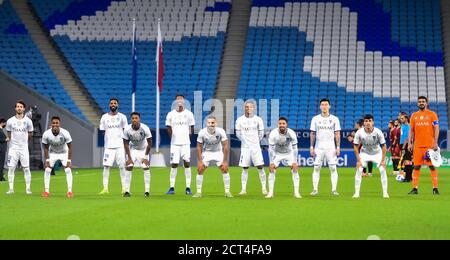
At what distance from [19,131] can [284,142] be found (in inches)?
263

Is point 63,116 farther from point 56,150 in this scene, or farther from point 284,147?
point 284,147

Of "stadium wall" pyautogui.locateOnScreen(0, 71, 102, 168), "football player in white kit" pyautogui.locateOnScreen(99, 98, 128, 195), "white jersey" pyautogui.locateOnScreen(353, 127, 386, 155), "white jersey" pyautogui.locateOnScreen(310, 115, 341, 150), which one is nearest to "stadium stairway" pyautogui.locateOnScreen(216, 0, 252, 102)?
"stadium wall" pyautogui.locateOnScreen(0, 71, 102, 168)

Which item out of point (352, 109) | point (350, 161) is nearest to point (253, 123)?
point (350, 161)

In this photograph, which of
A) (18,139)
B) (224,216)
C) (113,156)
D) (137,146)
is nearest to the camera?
(224,216)

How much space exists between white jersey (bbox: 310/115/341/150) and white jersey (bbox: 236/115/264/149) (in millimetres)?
1348

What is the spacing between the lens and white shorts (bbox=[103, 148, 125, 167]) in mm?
20922

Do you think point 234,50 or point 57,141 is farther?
point 234,50

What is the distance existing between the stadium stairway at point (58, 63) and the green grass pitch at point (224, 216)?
75.4ft

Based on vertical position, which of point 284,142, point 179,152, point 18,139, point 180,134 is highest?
point 180,134

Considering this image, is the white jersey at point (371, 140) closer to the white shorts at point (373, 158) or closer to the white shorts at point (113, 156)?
the white shorts at point (373, 158)

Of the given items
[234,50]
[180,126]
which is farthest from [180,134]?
[234,50]

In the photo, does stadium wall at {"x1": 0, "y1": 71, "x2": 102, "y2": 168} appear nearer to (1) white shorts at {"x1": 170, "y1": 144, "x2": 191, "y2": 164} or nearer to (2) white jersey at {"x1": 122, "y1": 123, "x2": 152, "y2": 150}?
(1) white shorts at {"x1": 170, "y1": 144, "x2": 191, "y2": 164}

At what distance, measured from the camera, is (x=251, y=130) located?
20.6m

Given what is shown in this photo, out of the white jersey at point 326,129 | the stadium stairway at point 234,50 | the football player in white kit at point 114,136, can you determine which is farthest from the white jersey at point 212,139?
the stadium stairway at point 234,50
